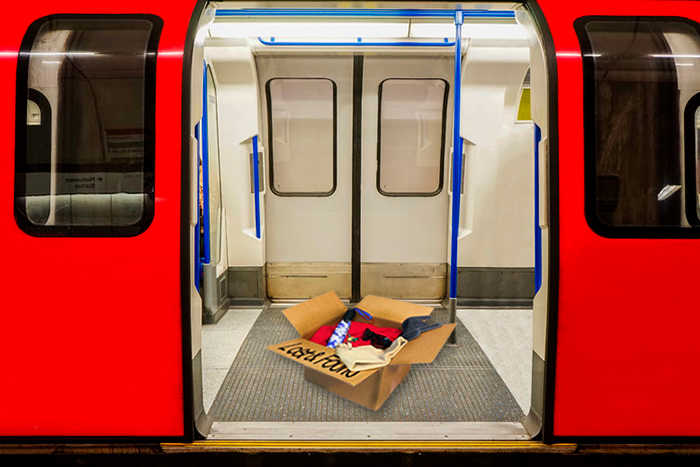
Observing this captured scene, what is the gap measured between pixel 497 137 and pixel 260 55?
7.64 feet

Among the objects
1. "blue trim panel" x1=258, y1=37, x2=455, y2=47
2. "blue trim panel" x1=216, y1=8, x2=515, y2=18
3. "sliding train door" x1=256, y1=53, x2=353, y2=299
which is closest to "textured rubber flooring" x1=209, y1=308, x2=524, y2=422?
"sliding train door" x1=256, y1=53, x2=353, y2=299

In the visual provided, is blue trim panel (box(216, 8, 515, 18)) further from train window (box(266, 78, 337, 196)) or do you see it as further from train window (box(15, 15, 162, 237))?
train window (box(15, 15, 162, 237))

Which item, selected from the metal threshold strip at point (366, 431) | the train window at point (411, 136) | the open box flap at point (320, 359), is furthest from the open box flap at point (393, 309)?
the metal threshold strip at point (366, 431)

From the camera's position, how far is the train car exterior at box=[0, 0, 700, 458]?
6.19 feet

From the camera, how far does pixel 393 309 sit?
3.87 metres

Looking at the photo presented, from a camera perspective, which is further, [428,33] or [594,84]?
[428,33]

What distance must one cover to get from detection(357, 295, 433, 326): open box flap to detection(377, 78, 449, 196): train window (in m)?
1.12

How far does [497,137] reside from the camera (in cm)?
407

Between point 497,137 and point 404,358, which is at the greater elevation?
point 497,137

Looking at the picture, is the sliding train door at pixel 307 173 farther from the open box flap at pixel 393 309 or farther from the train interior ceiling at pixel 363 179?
the open box flap at pixel 393 309

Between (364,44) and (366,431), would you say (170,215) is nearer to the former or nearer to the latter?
(366,431)

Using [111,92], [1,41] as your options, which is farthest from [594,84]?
[1,41]

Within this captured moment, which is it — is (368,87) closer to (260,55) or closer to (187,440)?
(260,55)

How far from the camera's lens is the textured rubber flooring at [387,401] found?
2.50 metres
